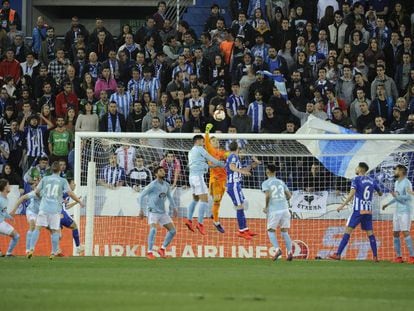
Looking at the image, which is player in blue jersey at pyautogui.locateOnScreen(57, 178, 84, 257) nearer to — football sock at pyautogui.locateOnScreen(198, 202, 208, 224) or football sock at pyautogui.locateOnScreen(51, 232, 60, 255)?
football sock at pyautogui.locateOnScreen(51, 232, 60, 255)

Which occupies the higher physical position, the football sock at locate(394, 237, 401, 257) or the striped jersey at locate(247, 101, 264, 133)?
the striped jersey at locate(247, 101, 264, 133)

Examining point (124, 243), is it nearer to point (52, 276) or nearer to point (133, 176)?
point (133, 176)

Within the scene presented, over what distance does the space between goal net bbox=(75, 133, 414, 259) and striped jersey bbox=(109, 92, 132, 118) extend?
2346 mm

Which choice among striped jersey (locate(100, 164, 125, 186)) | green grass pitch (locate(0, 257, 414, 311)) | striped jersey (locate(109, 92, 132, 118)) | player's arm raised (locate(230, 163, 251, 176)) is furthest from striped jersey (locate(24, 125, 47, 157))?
green grass pitch (locate(0, 257, 414, 311))

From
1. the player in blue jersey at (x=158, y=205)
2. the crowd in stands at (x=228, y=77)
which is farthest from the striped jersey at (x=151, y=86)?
the player in blue jersey at (x=158, y=205)

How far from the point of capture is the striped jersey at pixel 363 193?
2022cm

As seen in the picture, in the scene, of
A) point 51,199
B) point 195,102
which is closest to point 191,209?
point 51,199

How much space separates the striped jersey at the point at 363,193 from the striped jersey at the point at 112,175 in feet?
17.1

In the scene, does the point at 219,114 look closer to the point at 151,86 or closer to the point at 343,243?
the point at 151,86

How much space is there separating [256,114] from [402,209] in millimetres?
4806

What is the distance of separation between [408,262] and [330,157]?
3.25 meters

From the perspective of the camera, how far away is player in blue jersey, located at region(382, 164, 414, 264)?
66.8 ft

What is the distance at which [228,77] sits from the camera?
2509 centimetres

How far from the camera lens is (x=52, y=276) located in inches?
570
